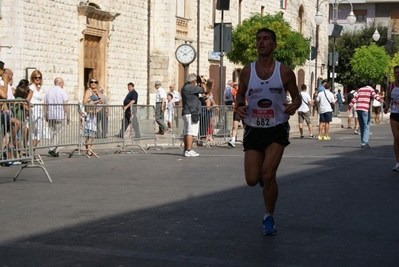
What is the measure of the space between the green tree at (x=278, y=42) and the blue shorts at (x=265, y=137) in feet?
96.0

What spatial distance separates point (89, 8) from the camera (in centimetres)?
3098

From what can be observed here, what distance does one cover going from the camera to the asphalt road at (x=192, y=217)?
738 cm

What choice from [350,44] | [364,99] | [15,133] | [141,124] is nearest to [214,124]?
[141,124]

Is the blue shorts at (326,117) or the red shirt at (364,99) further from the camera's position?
the blue shorts at (326,117)

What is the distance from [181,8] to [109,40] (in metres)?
7.08

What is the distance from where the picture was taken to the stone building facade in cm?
2688

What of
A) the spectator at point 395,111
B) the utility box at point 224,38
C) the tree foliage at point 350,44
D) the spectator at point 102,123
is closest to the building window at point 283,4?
the tree foliage at point 350,44

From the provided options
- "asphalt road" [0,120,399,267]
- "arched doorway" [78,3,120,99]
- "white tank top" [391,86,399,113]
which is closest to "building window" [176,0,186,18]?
"arched doorway" [78,3,120,99]

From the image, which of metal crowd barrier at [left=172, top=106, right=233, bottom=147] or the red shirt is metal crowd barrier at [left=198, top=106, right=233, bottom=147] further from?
the red shirt

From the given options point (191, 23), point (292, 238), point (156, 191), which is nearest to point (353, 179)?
point (156, 191)

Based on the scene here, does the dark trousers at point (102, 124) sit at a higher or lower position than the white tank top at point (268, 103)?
lower

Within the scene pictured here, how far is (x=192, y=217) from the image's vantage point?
31.4ft

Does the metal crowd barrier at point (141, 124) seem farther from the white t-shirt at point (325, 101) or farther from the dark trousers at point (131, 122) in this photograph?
the white t-shirt at point (325, 101)

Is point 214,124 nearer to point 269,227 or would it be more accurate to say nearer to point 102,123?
point 102,123
